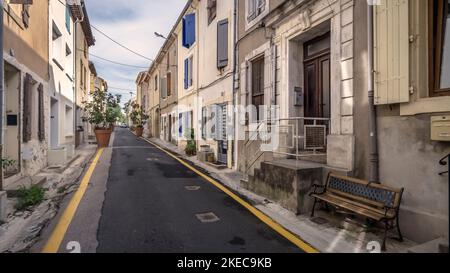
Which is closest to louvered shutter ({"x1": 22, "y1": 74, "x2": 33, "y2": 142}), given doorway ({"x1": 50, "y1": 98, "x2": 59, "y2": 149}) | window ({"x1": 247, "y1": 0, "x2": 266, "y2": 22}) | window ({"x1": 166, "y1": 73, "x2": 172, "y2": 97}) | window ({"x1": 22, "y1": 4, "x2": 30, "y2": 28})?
window ({"x1": 22, "y1": 4, "x2": 30, "y2": 28})

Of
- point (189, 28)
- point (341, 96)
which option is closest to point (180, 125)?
point (189, 28)

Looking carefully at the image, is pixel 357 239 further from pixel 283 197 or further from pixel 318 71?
pixel 318 71

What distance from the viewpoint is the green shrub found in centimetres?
510

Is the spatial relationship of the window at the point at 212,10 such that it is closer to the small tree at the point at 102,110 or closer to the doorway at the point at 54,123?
the doorway at the point at 54,123

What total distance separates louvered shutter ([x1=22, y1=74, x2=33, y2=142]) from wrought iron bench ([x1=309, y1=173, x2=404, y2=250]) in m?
6.68

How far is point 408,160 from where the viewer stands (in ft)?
12.9

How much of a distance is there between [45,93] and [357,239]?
9.49 meters

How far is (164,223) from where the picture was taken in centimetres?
439

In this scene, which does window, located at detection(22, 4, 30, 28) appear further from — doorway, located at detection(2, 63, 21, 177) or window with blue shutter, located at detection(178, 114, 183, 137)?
window with blue shutter, located at detection(178, 114, 183, 137)

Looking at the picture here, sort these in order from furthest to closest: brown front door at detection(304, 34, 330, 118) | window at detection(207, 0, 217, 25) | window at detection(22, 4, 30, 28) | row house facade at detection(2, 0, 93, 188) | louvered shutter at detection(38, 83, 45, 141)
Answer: window at detection(207, 0, 217, 25) < louvered shutter at detection(38, 83, 45, 141) < window at detection(22, 4, 30, 28) < brown front door at detection(304, 34, 330, 118) < row house facade at detection(2, 0, 93, 188)

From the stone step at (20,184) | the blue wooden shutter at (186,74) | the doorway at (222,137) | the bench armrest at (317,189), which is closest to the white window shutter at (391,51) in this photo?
the bench armrest at (317,189)

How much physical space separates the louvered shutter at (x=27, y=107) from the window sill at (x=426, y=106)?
7.80 meters

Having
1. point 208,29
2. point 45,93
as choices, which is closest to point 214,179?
point 45,93
